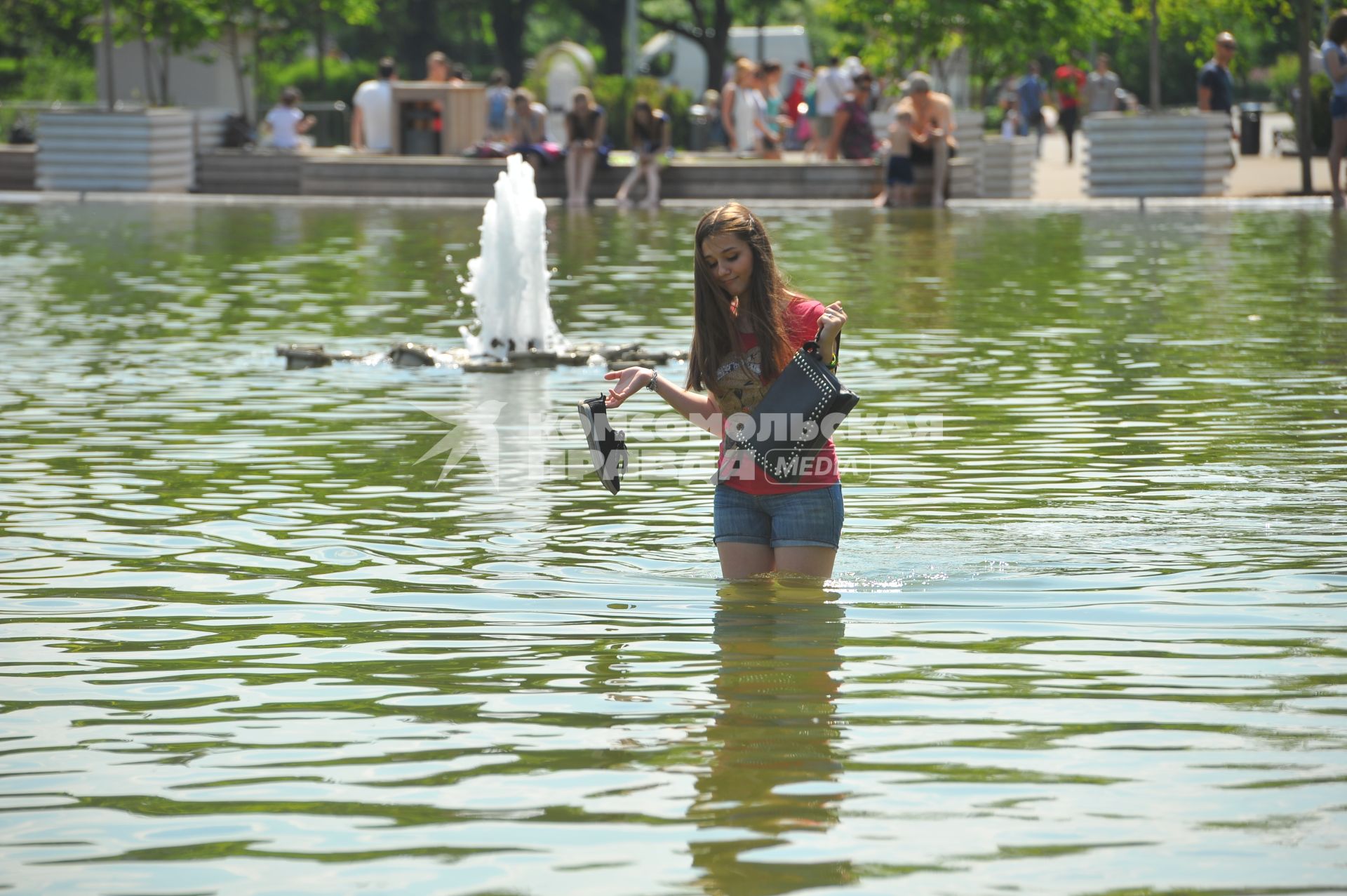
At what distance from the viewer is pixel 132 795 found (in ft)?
18.2

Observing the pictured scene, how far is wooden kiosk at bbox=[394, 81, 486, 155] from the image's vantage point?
38.8 meters

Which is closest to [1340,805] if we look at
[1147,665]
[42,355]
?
[1147,665]

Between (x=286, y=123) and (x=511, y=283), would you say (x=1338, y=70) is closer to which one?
(x=511, y=283)

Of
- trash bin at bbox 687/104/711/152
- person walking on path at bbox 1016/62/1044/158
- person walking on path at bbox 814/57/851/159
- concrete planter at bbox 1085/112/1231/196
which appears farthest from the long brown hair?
person walking on path at bbox 1016/62/1044/158

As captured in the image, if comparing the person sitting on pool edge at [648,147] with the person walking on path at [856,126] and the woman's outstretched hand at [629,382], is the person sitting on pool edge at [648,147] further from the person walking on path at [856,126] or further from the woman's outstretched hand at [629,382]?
the woman's outstretched hand at [629,382]

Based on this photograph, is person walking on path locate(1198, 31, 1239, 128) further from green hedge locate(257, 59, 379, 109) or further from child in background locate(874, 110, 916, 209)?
green hedge locate(257, 59, 379, 109)

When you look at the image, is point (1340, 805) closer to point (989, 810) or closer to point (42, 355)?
point (989, 810)

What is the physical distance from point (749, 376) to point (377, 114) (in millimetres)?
33615

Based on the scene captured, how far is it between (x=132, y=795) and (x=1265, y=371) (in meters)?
9.58

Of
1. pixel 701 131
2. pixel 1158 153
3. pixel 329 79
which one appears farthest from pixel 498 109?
pixel 329 79

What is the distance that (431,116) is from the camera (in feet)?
128

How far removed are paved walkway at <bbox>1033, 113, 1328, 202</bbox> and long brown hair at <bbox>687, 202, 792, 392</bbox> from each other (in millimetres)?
24237

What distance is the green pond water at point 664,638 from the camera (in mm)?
5078

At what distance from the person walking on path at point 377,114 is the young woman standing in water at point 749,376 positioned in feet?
107
